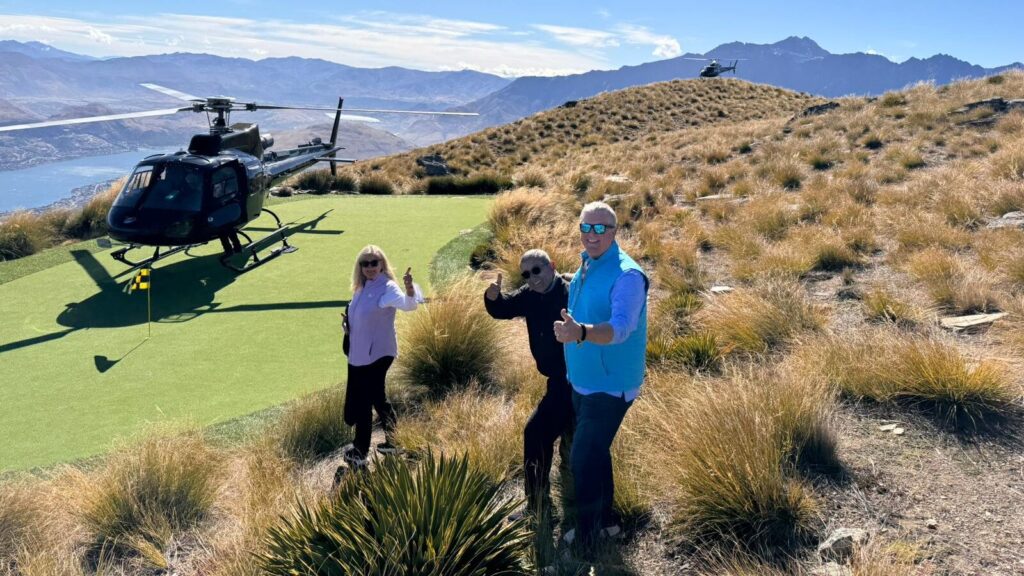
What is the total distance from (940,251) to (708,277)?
2.64 m

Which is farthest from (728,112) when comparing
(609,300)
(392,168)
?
(609,300)

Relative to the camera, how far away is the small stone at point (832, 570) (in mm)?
2787

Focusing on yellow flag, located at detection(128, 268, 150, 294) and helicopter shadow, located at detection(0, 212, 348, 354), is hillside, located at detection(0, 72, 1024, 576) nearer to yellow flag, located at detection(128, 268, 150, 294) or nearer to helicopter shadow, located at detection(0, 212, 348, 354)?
yellow flag, located at detection(128, 268, 150, 294)

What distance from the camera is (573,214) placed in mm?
12211

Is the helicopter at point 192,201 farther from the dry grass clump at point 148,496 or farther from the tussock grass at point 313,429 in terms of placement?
the dry grass clump at point 148,496

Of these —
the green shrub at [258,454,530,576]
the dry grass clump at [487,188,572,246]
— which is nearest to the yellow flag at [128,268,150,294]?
the green shrub at [258,454,530,576]

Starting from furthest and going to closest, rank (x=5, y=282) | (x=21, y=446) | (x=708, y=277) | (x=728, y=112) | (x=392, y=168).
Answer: (x=728, y=112) → (x=392, y=168) → (x=5, y=282) → (x=708, y=277) → (x=21, y=446)

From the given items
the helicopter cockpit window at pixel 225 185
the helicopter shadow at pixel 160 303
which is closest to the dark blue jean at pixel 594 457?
the helicopter shadow at pixel 160 303

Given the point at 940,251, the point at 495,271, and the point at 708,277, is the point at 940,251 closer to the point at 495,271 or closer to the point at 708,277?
the point at 708,277

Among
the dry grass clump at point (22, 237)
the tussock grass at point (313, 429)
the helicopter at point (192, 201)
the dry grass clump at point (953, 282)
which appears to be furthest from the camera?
the dry grass clump at point (22, 237)

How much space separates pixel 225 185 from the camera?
30.0ft

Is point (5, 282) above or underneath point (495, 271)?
underneath

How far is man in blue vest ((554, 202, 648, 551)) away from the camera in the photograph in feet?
9.20

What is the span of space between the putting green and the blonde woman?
1345mm
